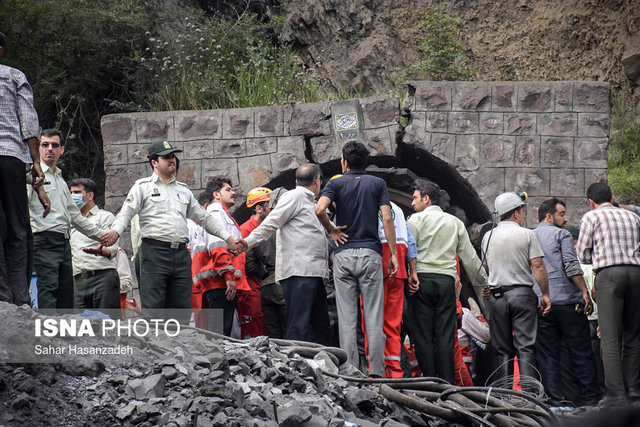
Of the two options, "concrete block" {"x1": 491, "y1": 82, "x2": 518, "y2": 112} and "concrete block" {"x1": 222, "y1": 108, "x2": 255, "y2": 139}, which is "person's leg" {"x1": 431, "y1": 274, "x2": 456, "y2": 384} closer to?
"concrete block" {"x1": 491, "y1": 82, "x2": 518, "y2": 112}

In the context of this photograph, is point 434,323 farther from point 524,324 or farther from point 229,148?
point 229,148

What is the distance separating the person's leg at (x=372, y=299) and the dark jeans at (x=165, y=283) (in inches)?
52.8

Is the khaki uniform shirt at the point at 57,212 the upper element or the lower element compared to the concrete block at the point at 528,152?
lower

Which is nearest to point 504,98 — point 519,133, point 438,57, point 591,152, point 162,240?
point 519,133

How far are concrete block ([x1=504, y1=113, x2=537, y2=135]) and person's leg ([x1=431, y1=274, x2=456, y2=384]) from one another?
307cm

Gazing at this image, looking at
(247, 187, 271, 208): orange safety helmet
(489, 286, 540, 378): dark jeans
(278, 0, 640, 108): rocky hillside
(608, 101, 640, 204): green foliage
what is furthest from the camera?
(278, 0, 640, 108): rocky hillside

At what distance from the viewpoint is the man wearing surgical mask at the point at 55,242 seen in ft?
18.2

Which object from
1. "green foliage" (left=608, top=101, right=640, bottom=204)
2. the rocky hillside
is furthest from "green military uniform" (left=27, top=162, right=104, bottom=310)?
"green foliage" (left=608, top=101, right=640, bottom=204)

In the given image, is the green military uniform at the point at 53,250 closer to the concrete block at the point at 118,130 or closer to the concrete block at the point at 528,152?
the concrete block at the point at 118,130

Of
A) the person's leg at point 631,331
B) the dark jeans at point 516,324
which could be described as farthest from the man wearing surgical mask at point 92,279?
the person's leg at point 631,331

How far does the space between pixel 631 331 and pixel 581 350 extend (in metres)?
0.58

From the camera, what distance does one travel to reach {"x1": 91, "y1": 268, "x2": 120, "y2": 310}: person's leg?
6.50 meters

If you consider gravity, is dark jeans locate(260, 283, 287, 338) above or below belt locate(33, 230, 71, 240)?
below

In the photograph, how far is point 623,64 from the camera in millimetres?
12086
